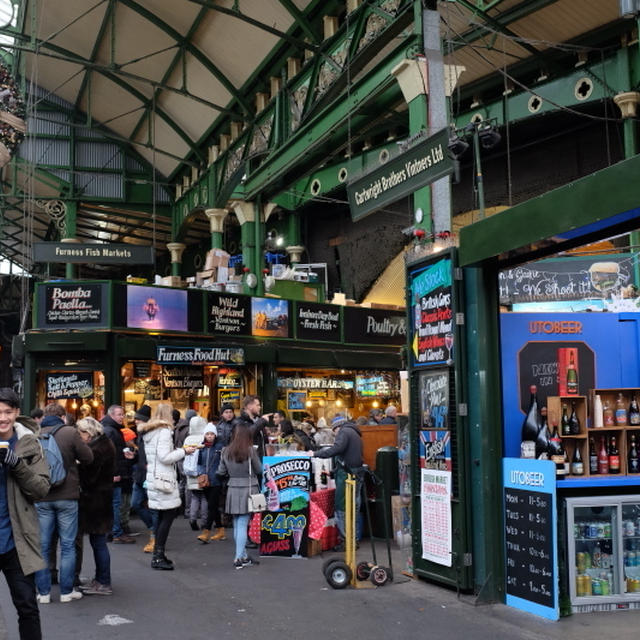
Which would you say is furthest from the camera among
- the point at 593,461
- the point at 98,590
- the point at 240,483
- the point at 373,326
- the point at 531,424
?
the point at 373,326

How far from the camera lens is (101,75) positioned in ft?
82.4

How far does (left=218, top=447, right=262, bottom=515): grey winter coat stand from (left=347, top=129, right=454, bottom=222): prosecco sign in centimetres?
323

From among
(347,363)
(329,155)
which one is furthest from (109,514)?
(347,363)

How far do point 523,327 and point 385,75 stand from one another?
6.28m

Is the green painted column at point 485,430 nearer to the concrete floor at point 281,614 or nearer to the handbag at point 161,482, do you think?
the concrete floor at point 281,614

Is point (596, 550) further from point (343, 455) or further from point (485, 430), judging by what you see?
point (343, 455)

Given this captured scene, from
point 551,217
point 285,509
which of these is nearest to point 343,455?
point 285,509

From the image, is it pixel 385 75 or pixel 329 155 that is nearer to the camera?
pixel 385 75

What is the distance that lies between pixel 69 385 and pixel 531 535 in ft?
45.0

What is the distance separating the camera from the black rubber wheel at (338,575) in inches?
319

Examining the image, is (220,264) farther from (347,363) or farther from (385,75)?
(385,75)

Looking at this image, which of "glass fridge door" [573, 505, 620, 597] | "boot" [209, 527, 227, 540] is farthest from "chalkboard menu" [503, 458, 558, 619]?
"boot" [209, 527, 227, 540]

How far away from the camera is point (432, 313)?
832cm

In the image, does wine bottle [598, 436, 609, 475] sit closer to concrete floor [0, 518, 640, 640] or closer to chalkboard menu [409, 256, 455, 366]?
concrete floor [0, 518, 640, 640]
